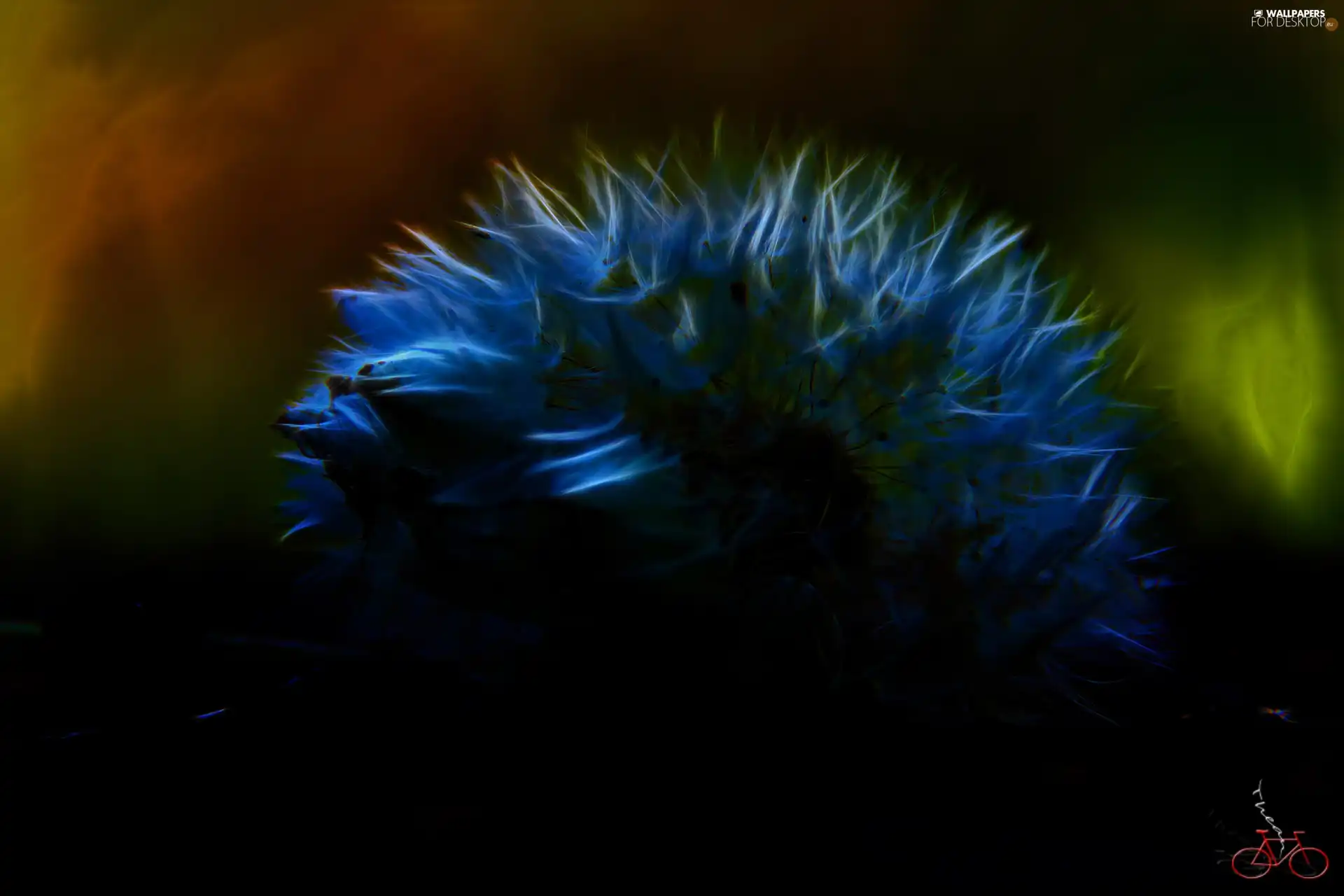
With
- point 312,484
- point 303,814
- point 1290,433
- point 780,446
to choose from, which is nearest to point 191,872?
point 303,814

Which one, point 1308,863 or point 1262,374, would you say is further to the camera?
point 1262,374

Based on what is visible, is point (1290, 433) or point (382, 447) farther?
point (1290, 433)

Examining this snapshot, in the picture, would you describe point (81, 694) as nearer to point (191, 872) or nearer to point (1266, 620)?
point (191, 872)

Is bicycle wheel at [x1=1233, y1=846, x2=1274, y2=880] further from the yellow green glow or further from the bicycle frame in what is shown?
the yellow green glow

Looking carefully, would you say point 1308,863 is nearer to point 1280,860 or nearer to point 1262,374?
point 1280,860
